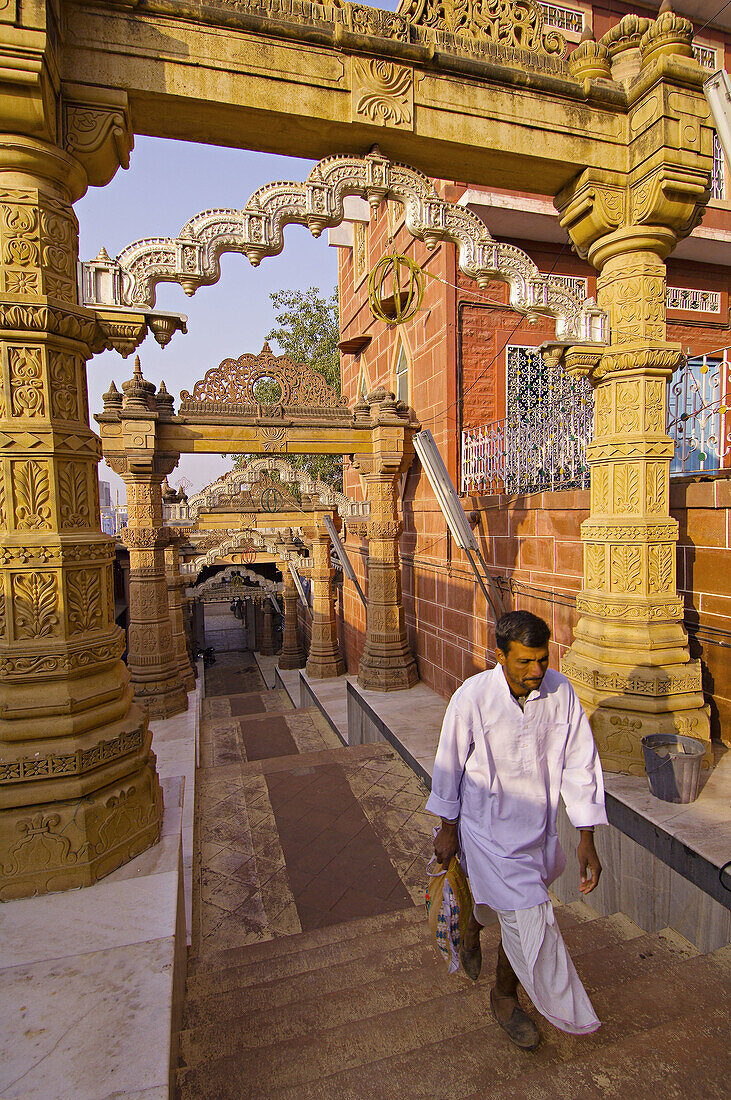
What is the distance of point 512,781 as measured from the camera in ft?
6.47

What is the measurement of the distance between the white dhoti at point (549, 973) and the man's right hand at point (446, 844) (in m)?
0.28

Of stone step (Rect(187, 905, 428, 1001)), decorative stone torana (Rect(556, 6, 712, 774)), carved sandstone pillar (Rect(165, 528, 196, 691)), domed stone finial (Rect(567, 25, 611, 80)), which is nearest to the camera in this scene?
stone step (Rect(187, 905, 428, 1001))

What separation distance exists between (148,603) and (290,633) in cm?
887

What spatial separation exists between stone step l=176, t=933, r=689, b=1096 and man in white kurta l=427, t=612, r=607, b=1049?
0.19m

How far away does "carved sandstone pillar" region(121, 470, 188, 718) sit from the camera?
6.89 meters

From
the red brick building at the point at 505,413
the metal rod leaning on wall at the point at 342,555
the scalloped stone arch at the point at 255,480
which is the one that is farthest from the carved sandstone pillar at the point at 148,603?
the red brick building at the point at 505,413

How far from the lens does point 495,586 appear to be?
5973 mm

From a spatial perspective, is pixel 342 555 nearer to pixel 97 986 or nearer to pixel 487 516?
pixel 487 516

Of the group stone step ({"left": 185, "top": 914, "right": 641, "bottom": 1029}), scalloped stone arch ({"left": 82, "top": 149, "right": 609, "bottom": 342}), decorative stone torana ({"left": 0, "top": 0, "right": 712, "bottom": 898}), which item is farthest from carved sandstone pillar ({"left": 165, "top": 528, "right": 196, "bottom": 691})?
stone step ({"left": 185, "top": 914, "right": 641, "bottom": 1029})

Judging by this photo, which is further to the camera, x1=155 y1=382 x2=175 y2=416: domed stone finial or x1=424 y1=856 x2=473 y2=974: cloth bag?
x1=155 y1=382 x2=175 y2=416: domed stone finial

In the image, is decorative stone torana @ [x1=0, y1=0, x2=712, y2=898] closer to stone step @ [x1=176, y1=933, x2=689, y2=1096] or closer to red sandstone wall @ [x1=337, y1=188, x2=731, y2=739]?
red sandstone wall @ [x1=337, y1=188, x2=731, y2=739]

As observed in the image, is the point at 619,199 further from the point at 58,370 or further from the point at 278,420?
the point at 278,420

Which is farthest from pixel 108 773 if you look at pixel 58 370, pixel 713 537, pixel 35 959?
pixel 713 537

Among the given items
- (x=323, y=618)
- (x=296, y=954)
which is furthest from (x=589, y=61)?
(x=323, y=618)
